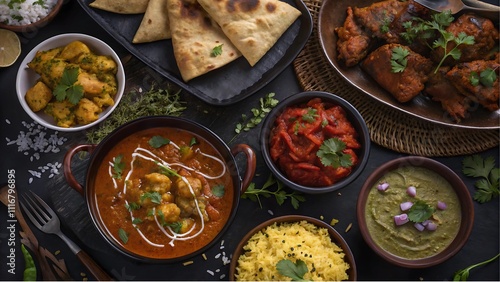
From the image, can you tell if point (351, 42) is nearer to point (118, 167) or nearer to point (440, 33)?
point (440, 33)

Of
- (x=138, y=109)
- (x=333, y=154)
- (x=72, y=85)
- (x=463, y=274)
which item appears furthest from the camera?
(x=138, y=109)

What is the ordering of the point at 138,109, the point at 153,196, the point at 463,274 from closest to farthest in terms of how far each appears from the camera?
1. the point at 153,196
2. the point at 463,274
3. the point at 138,109

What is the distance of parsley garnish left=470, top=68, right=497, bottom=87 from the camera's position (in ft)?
14.7

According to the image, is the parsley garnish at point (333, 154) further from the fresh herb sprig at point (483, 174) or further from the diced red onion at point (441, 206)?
the fresh herb sprig at point (483, 174)

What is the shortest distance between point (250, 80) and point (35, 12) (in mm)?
1672

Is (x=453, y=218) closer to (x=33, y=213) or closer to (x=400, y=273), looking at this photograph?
(x=400, y=273)

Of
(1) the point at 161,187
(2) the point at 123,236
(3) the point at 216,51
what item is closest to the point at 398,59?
(3) the point at 216,51

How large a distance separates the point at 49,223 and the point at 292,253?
1.76 meters

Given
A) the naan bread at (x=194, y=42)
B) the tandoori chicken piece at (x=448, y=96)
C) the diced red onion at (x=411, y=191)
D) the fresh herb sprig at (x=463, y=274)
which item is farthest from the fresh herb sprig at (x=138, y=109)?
the fresh herb sprig at (x=463, y=274)

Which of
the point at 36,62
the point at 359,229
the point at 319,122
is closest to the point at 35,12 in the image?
the point at 36,62

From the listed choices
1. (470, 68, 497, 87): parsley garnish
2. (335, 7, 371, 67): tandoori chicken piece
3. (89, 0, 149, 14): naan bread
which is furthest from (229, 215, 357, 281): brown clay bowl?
(89, 0, 149, 14): naan bread

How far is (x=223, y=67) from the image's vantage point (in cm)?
465

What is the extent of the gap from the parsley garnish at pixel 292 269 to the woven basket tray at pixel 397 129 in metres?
1.14

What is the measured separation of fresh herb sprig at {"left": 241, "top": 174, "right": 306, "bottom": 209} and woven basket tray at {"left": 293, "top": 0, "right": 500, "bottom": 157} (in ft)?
2.35
